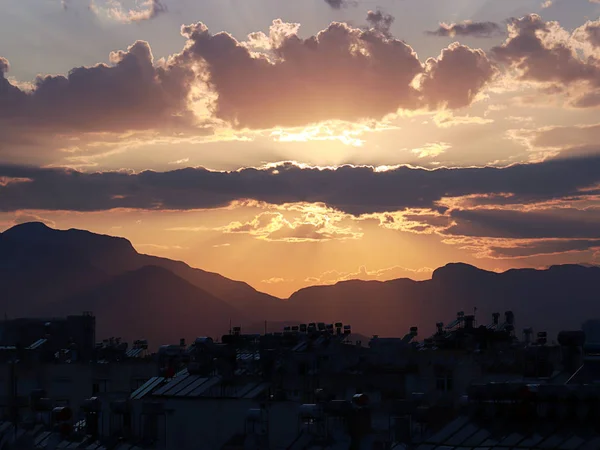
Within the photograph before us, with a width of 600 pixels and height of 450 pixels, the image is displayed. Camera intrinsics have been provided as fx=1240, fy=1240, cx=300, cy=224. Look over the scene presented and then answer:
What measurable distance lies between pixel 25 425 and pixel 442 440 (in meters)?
41.7

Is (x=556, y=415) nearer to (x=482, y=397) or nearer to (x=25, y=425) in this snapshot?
(x=482, y=397)

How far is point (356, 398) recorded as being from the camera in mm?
56031

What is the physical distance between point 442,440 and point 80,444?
3387 cm

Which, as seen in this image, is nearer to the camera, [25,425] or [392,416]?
[392,416]

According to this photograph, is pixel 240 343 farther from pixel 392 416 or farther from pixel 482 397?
pixel 482 397

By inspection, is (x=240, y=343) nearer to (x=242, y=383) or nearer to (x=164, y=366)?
(x=164, y=366)

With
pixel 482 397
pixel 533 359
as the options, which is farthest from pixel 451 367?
pixel 482 397

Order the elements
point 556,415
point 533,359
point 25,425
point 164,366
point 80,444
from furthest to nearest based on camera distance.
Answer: point 164,366, point 533,359, point 25,425, point 80,444, point 556,415

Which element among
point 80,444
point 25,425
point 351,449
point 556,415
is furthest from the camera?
point 25,425

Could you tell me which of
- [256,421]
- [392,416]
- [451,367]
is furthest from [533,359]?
[256,421]

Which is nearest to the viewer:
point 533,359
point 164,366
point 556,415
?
point 556,415

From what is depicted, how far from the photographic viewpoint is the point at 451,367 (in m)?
92.4

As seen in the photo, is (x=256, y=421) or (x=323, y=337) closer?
(x=256, y=421)

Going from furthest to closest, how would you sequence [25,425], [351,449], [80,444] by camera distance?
1. [25,425]
2. [80,444]
3. [351,449]
